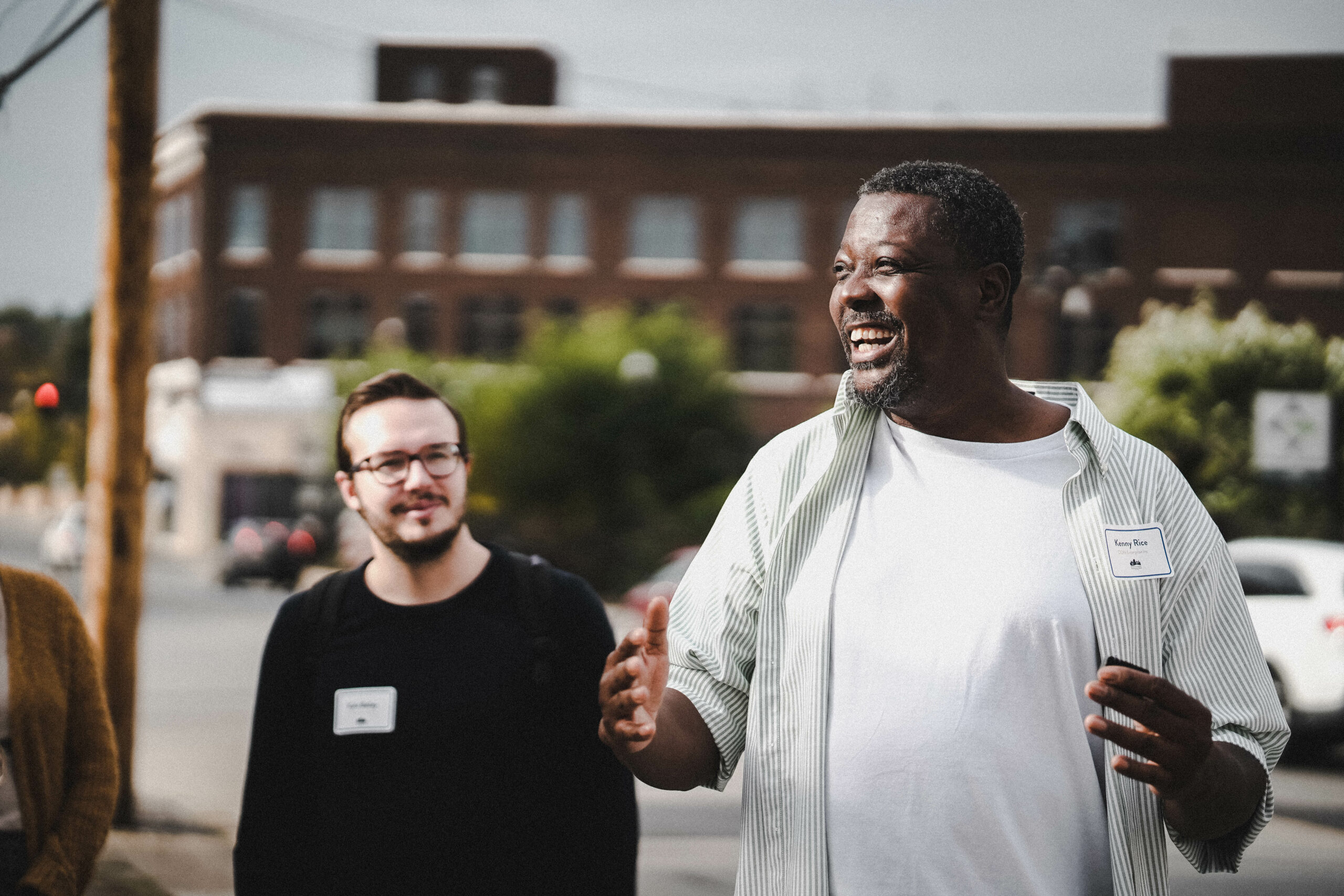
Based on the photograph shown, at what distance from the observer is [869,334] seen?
2.28 metres

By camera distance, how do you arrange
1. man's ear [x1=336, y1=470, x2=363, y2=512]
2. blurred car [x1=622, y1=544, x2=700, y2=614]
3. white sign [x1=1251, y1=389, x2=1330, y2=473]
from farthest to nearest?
1. blurred car [x1=622, y1=544, x2=700, y2=614]
2. white sign [x1=1251, y1=389, x2=1330, y2=473]
3. man's ear [x1=336, y1=470, x2=363, y2=512]

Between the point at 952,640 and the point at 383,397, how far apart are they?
1.58 metres

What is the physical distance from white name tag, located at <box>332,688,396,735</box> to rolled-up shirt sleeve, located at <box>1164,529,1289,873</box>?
60.4 inches

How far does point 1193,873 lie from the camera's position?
739 centimetres

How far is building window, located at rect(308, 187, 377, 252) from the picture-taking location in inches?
1799

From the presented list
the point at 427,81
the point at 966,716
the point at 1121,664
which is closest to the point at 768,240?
the point at 427,81

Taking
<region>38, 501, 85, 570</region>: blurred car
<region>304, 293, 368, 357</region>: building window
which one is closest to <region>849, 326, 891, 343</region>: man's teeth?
<region>38, 501, 85, 570</region>: blurred car

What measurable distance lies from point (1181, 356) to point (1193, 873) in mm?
21340

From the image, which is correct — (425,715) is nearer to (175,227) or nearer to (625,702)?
(625,702)

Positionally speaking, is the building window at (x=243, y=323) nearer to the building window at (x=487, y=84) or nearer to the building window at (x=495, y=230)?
the building window at (x=495, y=230)

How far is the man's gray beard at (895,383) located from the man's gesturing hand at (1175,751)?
1.85 feet

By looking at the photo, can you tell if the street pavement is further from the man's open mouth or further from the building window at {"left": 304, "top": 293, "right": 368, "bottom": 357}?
the building window at {"left": 304, "top": 293, "right": 368, "bottom": 357}

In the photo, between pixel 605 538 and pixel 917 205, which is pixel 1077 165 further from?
pixel 917 205

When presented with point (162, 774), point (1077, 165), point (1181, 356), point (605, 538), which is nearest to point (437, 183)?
point (605, 538)
